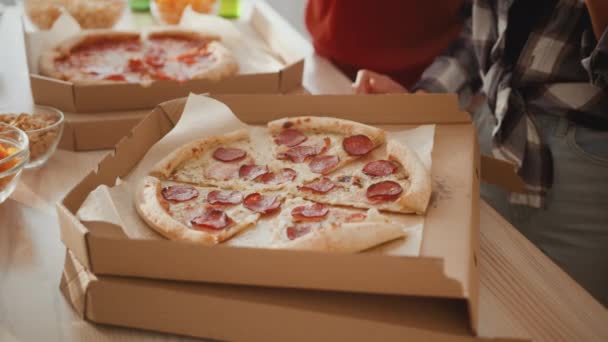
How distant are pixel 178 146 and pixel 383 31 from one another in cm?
112

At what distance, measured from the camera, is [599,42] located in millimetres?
1407

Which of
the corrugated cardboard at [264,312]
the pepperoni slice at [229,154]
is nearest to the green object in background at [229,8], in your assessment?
the pepperoni slice at [229,154]

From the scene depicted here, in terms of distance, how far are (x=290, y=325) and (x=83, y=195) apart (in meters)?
0.44

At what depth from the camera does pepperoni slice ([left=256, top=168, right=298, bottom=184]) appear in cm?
144

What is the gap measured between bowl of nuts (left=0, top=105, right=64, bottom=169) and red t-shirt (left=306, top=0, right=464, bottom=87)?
102 cm

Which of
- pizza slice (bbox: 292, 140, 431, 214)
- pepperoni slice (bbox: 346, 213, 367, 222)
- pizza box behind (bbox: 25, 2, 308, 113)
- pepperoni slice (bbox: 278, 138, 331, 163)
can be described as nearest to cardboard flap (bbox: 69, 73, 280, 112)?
pizza box behind (bbox: 25, 2, 308, 113)

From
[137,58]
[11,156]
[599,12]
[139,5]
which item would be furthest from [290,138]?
[139,5]

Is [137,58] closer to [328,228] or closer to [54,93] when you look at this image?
[54,93]

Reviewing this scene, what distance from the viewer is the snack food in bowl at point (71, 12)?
7.88 feet

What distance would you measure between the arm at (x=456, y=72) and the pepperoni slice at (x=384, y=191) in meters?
0.72

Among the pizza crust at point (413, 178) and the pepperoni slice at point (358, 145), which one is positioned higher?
the pizza crust at point (413, 178)

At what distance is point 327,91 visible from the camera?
2070 millimetres

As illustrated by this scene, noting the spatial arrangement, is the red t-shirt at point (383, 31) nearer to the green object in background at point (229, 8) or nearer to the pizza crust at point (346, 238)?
the green object in background at point (229, 8)

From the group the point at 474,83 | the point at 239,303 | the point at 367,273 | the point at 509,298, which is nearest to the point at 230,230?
the point at 239,303
